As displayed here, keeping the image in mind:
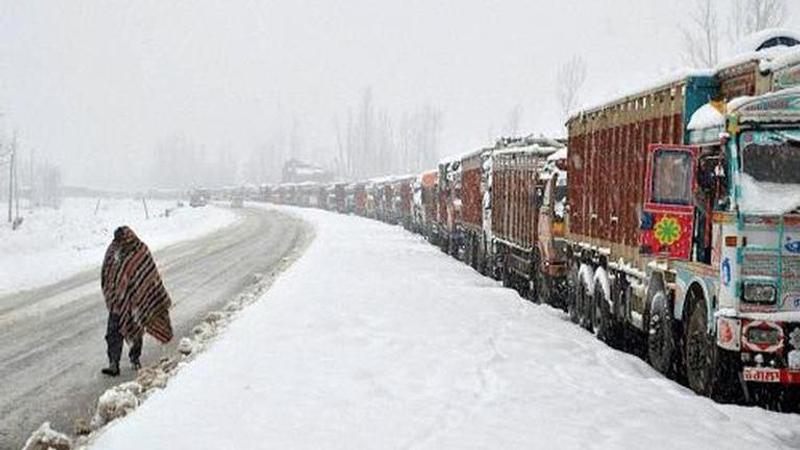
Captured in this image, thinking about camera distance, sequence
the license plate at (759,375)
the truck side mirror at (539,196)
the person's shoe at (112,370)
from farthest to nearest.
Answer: the truck side mirror at (539,196) → the person's shoe at (112,370) → the license plate at (759,375)

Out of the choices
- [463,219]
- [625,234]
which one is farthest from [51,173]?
[625,234]

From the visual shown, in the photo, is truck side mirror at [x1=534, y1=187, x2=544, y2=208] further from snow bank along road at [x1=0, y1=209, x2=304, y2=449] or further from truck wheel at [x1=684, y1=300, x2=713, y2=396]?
truck wheel at [x1=684, y1=300, x2=713, y2=396]

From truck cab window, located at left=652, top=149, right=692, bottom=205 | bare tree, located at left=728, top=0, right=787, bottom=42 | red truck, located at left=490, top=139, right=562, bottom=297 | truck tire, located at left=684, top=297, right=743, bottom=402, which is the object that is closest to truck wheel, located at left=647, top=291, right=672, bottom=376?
truck tire, located at left=684, top=297, right=743, bottom=402

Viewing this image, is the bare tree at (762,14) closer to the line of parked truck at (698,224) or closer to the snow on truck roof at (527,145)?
the snow on truck roof at (527,145)

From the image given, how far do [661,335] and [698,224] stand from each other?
5.86 ft

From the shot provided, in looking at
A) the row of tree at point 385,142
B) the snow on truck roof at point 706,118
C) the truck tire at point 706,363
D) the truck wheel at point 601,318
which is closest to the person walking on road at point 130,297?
the truck wheel at point 601,318

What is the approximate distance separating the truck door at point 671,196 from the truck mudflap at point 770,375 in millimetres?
1688

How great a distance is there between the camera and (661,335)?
453 inches

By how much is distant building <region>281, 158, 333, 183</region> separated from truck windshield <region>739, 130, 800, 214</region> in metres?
136

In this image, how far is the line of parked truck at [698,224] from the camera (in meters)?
9.08

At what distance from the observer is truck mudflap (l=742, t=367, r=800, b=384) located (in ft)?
29.6

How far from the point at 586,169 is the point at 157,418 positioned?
975 centimetres

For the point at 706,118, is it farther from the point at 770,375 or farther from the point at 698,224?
the point at 770,375

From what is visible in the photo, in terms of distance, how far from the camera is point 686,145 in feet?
34.8
